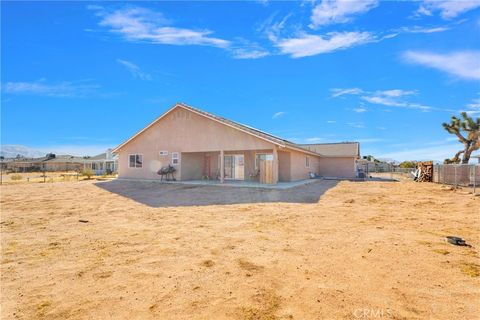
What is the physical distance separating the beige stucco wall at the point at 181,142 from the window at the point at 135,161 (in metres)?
0.28

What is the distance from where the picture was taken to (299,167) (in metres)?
21.5

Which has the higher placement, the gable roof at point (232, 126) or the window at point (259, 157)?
the gable roof at point (232, 126)

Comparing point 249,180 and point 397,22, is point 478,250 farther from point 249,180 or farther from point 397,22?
point 249,180

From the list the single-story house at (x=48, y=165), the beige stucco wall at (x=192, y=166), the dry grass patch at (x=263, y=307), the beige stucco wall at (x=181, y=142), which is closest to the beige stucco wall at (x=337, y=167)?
the beige stucco wall at (x=181, y=142)

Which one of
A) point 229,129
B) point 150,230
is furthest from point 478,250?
point 229,129

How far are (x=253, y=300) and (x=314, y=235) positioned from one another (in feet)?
10.4

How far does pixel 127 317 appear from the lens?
2.86 m

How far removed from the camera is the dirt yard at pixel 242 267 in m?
2.99

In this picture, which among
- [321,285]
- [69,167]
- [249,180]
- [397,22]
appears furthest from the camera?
[69,167]

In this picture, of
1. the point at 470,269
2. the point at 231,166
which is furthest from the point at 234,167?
the point at 470,269

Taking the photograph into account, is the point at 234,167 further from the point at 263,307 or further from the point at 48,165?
the point at 48,165

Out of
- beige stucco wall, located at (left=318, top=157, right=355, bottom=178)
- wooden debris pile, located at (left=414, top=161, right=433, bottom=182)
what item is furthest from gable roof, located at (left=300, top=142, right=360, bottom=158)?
wooden debris pile, located at (left=414, top=161, right=433, bottom=182)

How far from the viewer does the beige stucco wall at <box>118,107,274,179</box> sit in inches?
677

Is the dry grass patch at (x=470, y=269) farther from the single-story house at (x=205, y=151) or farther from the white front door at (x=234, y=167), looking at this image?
the white front door at (x=234, y=167)
